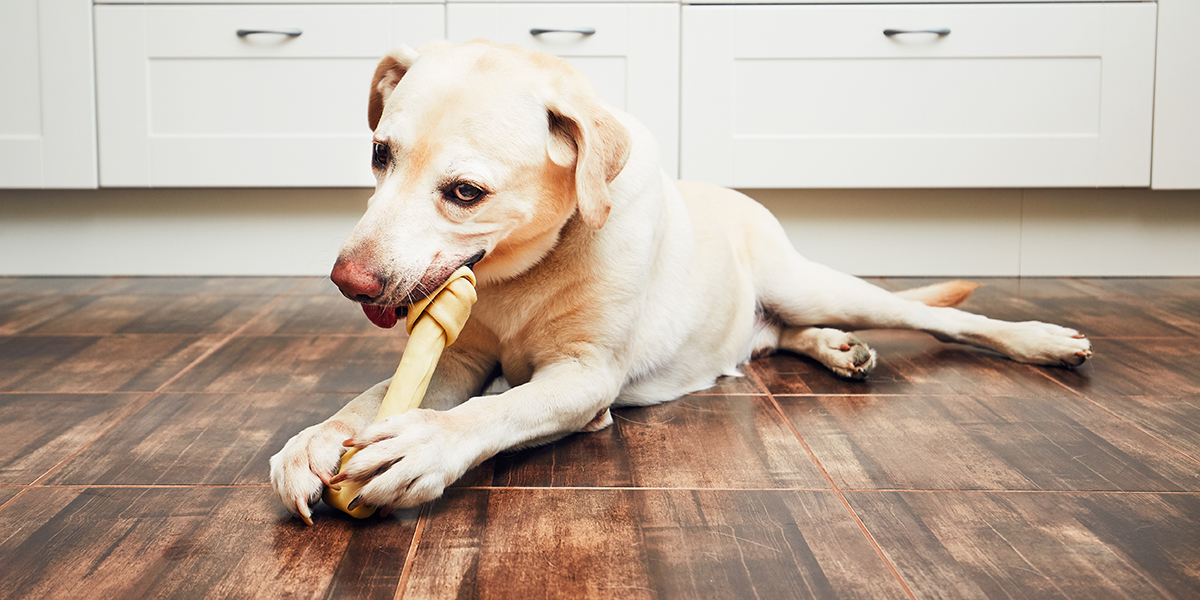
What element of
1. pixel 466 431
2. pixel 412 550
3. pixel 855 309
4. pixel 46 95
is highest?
pixel 46 95

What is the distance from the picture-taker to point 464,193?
1318 mm

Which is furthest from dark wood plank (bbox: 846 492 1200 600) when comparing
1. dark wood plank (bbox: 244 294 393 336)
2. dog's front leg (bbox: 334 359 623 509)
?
dark wood plank (bbox: 244 294 393 336)

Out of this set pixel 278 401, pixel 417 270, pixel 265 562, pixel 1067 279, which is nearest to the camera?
pixel 265 562

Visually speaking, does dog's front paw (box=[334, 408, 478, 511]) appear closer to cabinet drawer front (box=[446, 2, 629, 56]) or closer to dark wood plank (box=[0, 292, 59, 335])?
dark wood plank (box=[0, 292, 59, 335])

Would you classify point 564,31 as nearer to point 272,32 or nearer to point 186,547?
point 272,32

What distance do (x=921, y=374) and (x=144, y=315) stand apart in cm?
209

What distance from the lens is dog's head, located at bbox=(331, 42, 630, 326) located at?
1.26 m

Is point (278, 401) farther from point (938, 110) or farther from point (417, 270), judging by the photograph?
point (938, 110)

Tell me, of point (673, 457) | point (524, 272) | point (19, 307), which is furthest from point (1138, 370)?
point (19, 307)

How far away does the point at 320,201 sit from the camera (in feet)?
11.0

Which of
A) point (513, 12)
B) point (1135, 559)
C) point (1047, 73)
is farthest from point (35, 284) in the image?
point (1047, 73)

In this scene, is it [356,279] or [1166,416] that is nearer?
[356,279]

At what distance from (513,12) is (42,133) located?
5.50ft

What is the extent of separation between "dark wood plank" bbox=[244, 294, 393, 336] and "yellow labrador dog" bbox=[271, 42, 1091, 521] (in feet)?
2.88
